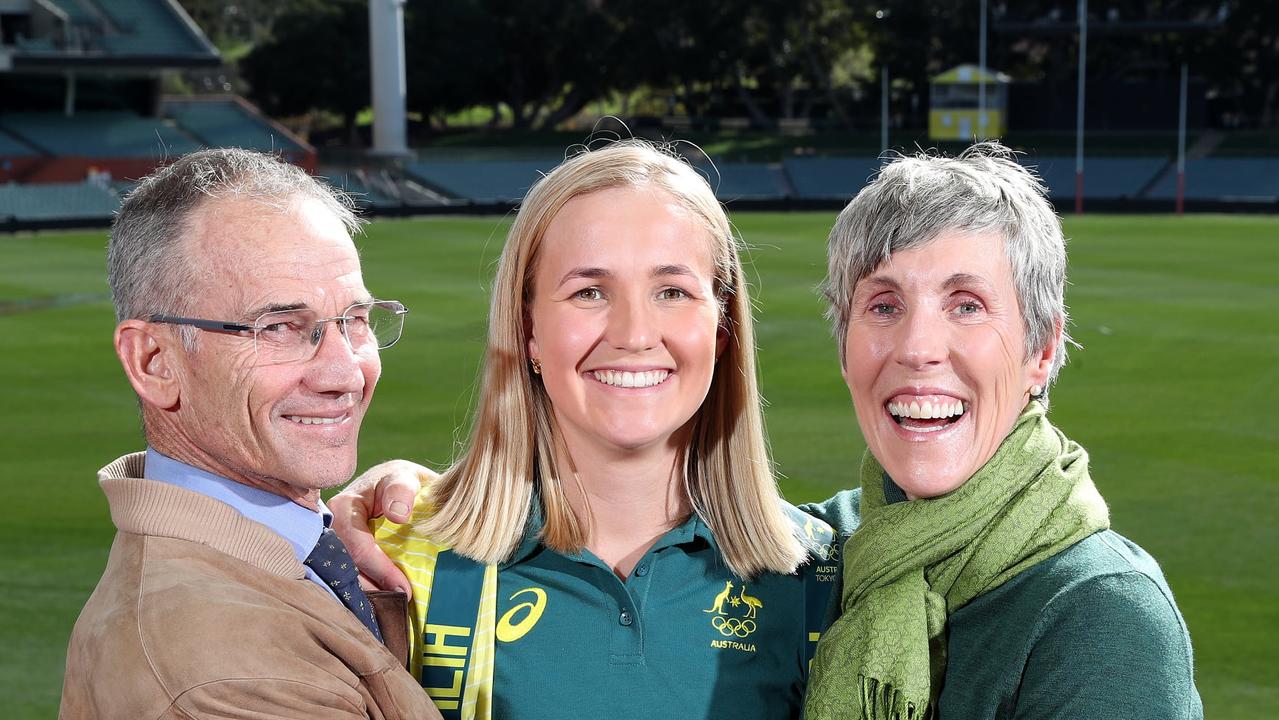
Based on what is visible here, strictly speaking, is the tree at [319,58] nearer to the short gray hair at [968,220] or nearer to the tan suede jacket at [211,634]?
the short gray hair at [968,220]

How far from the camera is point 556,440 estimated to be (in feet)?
11.7

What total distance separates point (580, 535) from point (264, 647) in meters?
1.07

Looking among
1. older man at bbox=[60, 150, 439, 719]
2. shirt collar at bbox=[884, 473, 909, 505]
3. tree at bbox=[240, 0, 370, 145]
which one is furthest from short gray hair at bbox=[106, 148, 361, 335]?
tree at bbox=[240, 0, 370, 145]

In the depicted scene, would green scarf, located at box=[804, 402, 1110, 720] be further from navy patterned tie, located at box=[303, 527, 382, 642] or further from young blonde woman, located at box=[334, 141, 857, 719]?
navy patterned tie, located at box=[303, 527, 382, 642]

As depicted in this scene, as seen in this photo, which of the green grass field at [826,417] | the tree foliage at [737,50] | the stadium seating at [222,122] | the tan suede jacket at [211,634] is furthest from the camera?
the tree foliage at [737,50]

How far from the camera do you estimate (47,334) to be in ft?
59.3

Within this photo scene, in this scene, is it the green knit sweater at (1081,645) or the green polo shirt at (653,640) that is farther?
the green polo shirt at (653,640)

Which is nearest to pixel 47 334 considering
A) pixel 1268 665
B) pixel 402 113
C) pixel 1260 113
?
pixel 1268 665

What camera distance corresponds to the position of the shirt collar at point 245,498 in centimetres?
287

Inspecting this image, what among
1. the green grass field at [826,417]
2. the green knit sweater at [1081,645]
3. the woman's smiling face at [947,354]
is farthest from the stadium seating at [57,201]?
the green knit sweater at [1081,645]

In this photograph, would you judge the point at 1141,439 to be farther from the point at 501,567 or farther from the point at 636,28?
the point at 636,28

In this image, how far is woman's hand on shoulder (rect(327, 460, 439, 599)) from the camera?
3287 mm

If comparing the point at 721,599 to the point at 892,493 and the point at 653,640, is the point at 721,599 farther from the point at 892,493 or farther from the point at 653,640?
the point at 892,493

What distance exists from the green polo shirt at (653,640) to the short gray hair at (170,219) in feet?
3.32
